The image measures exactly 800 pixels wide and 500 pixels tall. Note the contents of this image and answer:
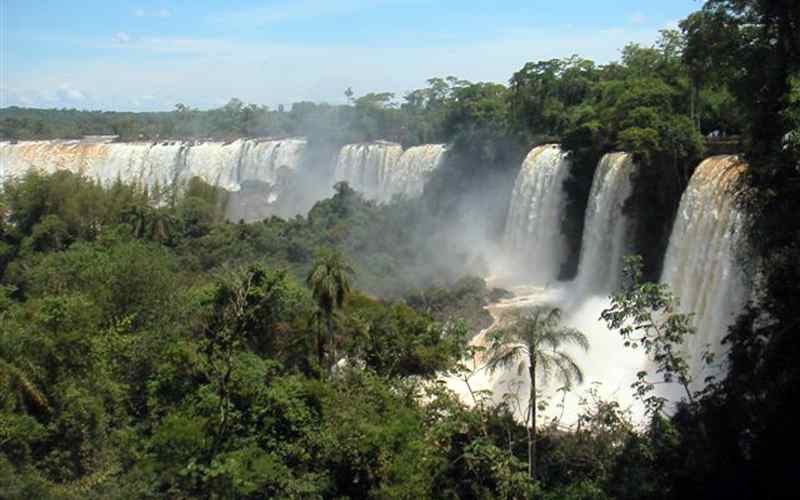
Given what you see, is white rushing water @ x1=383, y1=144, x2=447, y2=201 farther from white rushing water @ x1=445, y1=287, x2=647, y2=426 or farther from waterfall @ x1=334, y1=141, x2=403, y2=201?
white rushing water @ x1=445, y1=287, x2=647, y2=426

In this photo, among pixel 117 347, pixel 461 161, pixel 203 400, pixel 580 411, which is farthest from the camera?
pixel 461 161

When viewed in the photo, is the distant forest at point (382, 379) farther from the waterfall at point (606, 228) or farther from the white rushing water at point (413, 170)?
the white rushing water at point (413, 170)

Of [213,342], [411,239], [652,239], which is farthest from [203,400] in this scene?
[411,239]

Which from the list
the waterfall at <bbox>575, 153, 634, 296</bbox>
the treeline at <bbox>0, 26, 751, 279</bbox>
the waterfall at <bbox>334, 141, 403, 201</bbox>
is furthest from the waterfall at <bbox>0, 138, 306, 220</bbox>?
the waterfall at <bbox>575, 153, 634, 296</bbox>

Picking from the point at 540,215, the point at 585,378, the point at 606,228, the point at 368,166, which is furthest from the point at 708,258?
the point at 368,166

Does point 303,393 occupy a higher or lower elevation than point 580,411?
higher

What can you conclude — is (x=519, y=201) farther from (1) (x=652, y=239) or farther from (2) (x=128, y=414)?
(2) (x=128, y=414)
